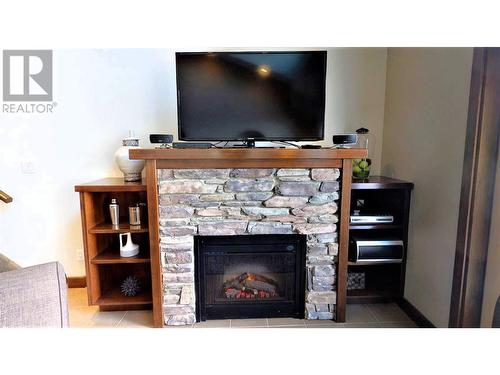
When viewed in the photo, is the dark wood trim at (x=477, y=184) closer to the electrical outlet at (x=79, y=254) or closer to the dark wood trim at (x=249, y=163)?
the dark wood trim at (x=249, y=163)

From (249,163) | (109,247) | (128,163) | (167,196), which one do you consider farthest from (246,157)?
(109,247)

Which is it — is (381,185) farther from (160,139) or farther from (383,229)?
(160,139)

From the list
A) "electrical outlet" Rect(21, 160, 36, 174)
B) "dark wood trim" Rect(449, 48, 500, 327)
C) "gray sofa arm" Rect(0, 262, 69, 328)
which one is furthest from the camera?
"electrical outlet" Rect(21, 160, 36, 174)

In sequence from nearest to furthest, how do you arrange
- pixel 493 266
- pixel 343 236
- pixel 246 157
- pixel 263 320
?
pixel 493 266, pixel 246 157, pixel 343 236, pixel 263 320

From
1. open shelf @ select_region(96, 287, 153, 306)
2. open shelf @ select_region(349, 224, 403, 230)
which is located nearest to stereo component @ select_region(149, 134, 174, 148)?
open shelf @ select_region(96, 287, 153, 306)

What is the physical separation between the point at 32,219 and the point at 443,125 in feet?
10.2

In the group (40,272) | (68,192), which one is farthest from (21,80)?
(40,272)

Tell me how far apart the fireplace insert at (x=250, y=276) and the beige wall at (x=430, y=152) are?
2.63 ft

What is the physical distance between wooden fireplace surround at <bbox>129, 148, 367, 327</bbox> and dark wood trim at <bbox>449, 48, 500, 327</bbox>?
0.54 m

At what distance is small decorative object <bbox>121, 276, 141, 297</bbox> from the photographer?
2016 mm

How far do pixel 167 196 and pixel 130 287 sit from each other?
33.8 inches

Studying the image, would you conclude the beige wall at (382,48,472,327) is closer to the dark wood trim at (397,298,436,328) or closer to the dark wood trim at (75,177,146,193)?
the dark wood trim at (397,298,436,328)

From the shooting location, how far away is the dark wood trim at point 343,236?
1.73 meters

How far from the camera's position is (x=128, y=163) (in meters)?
1.94
